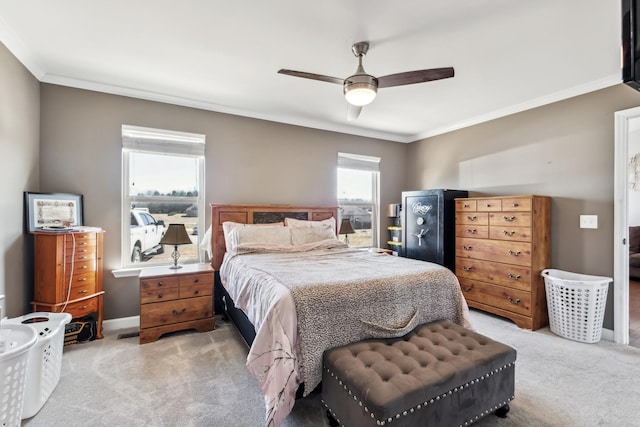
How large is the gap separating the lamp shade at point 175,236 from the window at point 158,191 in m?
0.45

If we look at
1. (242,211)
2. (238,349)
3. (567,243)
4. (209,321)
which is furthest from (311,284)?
(567,243)

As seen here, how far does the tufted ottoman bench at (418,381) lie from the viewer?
1323 mm

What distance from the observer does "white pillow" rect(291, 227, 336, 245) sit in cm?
343

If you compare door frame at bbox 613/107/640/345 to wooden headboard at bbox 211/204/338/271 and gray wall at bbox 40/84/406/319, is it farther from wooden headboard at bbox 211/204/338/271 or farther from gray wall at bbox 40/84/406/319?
wooden headboard at bbox 211/204/338/271

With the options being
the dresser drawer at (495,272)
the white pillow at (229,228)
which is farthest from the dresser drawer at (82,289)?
the dresser drawer at (495,272)

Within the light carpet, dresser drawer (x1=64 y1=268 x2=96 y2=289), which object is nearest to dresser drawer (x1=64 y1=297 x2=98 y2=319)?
dresser drawer (x1=64 y1=268 x2=96 y2=289)

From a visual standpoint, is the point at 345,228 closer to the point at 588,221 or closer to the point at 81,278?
the point at 588,221

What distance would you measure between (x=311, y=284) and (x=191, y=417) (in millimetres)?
1060

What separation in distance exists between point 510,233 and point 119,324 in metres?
4.35

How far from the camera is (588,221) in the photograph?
2957mm

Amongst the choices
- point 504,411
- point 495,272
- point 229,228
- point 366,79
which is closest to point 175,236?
point 229,228

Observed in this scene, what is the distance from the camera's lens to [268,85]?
298cm

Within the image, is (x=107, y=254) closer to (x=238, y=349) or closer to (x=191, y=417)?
(x=238, y=349)

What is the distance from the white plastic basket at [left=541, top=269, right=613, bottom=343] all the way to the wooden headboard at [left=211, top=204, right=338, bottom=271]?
270 cm
